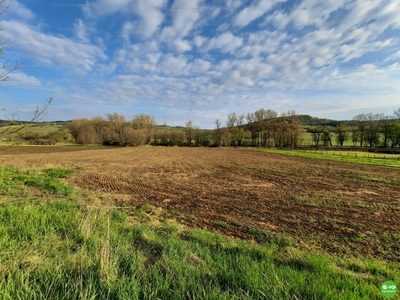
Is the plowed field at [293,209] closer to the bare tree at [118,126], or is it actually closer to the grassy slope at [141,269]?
the grassy slope at [141,269]

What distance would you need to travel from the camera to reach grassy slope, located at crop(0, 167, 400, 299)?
8.52 ft

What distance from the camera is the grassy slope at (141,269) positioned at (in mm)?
2598

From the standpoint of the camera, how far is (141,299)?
2559 mm

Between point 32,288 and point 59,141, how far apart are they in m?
109

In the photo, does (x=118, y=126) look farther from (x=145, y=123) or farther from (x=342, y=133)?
(x=342, y=133)

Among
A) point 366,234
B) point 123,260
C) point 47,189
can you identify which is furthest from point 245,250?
point 47,189

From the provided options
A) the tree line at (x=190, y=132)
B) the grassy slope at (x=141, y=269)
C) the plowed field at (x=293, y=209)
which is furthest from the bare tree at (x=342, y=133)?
the grassy slope at (x=141, y=269)

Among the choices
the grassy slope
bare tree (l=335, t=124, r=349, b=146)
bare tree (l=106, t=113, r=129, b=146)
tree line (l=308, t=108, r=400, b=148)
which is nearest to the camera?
the grassy slope

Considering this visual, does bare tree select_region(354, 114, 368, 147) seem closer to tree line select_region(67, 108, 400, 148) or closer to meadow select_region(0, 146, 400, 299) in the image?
tree line select_region(67, 108, 400, 148)
